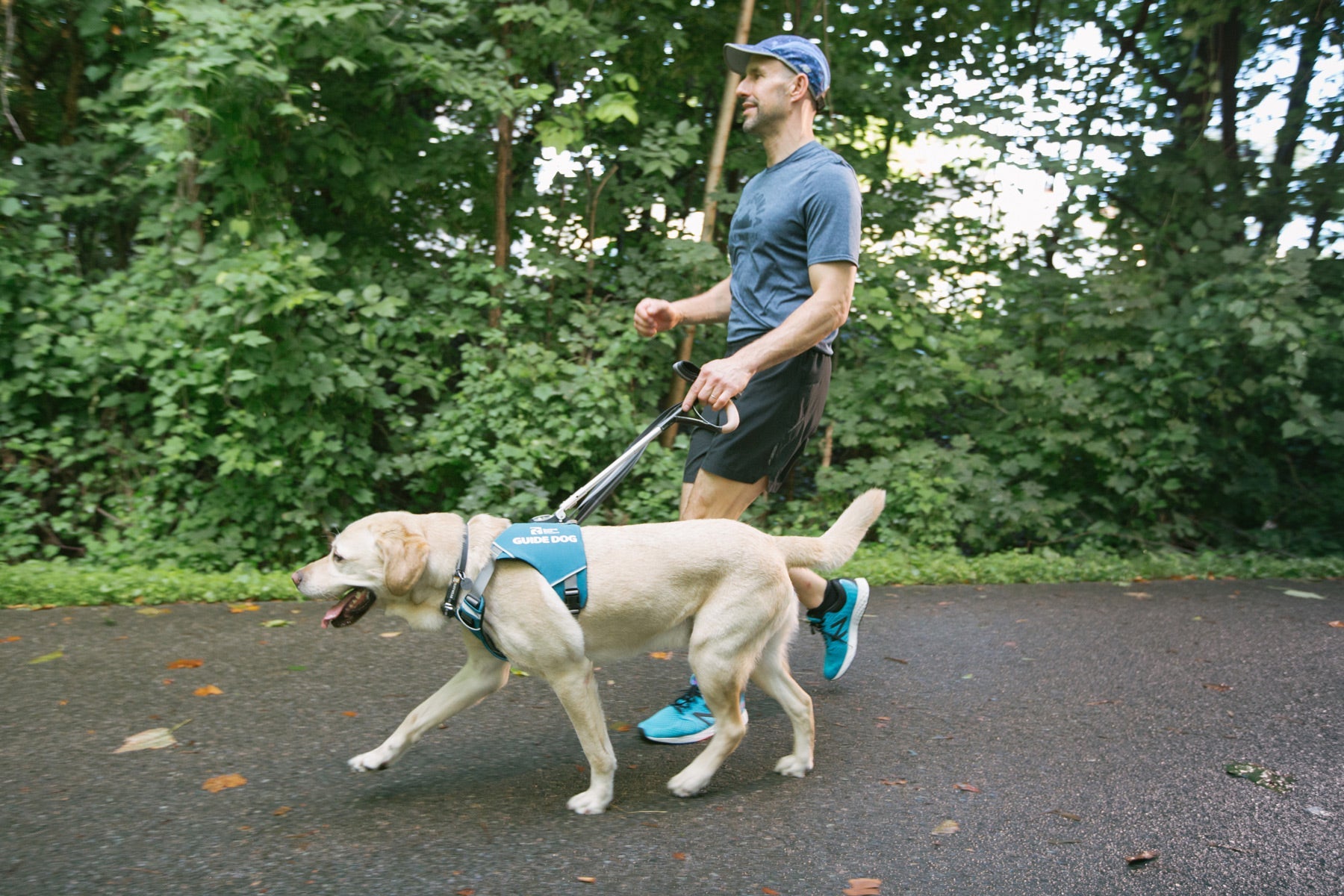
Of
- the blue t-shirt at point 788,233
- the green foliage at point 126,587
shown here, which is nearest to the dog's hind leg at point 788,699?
the blue t-shirt at point 788,233

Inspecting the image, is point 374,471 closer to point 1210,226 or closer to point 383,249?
point 383,249

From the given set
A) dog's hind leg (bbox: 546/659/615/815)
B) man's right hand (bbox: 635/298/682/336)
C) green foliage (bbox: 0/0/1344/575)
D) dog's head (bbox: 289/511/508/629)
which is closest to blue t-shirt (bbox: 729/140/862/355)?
man's right hand (bbox: 635/298/682/336)

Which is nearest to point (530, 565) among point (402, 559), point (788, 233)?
point (402, 559)

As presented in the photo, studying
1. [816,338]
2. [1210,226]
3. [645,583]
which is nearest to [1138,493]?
[1210,226]

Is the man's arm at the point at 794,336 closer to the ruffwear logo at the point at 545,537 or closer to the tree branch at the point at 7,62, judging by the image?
the ruffwear logo at the point at 545,537

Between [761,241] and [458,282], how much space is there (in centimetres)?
382

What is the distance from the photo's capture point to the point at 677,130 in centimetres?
657

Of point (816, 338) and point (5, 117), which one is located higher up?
point (5, 117)

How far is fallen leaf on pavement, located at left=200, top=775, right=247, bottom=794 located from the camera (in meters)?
3.09

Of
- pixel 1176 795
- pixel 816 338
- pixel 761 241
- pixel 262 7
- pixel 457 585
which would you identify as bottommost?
pixel 1176 795

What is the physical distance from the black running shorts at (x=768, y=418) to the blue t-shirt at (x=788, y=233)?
125 millimetres

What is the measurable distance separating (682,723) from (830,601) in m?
0.82

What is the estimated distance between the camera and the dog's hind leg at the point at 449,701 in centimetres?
315

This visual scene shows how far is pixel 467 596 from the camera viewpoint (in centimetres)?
290
